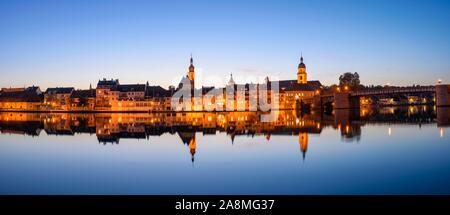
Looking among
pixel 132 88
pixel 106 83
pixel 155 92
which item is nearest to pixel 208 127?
pixel 155 92

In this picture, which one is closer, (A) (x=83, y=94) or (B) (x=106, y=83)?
(B) (x=106, y=83)

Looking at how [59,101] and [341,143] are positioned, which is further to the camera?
[59,101]

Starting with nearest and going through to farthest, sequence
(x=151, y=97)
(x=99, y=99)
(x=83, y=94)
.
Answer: (x=151, y=97) → (x=99, y=99) → (x=83, y=94)

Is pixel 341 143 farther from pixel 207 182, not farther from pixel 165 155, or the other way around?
pixel 207 182

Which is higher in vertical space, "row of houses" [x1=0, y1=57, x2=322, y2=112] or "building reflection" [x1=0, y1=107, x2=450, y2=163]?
"row of houses" [x1=0, y1=57, x2=322, y2=112]

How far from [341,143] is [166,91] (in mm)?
90469

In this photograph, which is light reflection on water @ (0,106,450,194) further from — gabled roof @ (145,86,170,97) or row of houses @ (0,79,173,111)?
Answer: gabled roof @ (145,86,170,97)

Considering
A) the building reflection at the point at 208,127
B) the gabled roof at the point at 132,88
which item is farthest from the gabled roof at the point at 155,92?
the building reflection at the point at 208,127

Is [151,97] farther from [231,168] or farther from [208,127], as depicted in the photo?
[231,168]

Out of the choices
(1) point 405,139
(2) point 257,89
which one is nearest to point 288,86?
(2) point 257,89

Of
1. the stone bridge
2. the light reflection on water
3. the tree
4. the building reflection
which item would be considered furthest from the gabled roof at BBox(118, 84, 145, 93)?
the light reflection on water

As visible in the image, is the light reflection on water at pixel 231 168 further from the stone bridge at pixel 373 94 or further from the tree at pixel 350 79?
the tree at pixel 350 79
